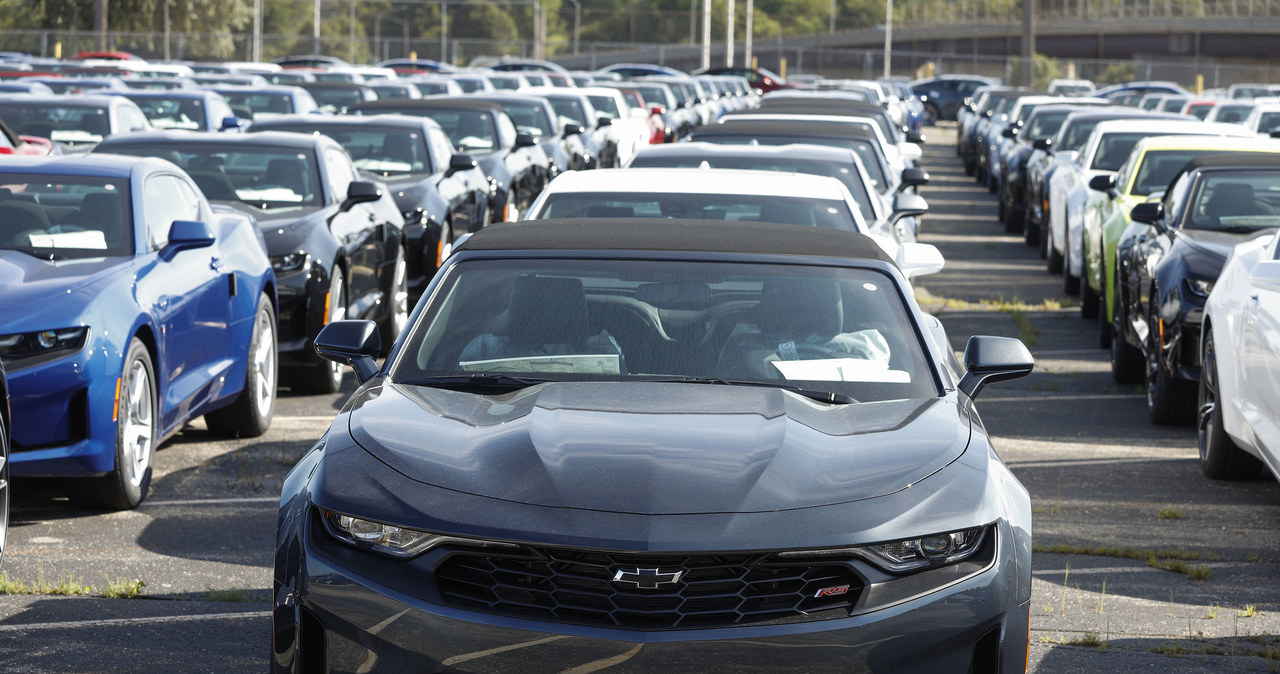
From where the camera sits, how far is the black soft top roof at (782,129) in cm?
1421

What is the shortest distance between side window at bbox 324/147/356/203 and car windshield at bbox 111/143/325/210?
110mm

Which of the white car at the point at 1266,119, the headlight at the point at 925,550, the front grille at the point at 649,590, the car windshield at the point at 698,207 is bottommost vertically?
the front grille at the point at 649,590

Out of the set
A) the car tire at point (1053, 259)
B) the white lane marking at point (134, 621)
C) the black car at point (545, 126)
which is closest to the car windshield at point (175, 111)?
the black car at point (545, 126)

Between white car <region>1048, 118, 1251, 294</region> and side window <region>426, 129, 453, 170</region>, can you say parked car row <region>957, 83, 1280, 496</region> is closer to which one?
white car <region>1048, 118, 1251, 294</region>

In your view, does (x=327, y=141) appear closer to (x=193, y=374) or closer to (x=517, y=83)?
(x=193, y=374)

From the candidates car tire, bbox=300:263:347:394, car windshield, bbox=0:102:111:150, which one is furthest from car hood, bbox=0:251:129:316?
car windshield, bbox=0:102:111:150

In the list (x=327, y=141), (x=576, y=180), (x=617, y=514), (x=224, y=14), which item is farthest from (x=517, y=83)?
(x=224, y=14)

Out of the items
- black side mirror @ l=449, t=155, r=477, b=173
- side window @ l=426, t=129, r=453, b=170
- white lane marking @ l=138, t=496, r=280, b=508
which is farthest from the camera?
side window @ l=426, t=129, r=453, b=170

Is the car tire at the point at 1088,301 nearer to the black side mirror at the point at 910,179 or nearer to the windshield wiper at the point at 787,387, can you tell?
the black side mirror at the point at 910,179

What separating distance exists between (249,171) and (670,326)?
7.30 metres

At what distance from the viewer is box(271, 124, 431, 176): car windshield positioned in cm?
1491

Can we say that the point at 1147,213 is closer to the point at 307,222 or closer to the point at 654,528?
the point at 307,222

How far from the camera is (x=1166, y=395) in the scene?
1056cm

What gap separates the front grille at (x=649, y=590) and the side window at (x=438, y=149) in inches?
444
